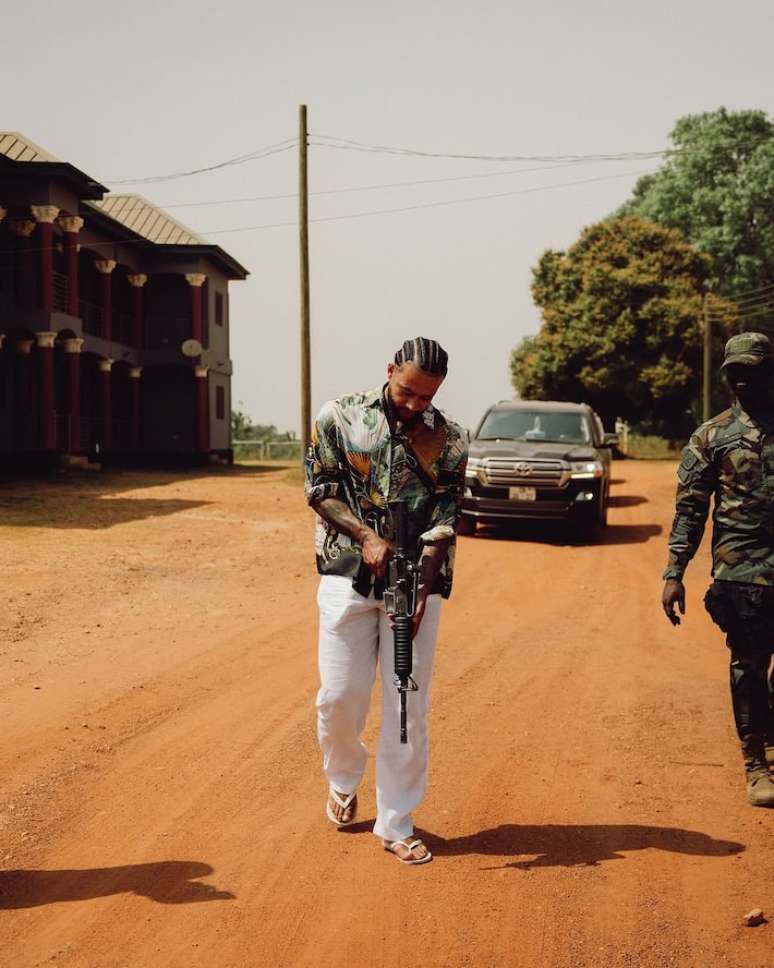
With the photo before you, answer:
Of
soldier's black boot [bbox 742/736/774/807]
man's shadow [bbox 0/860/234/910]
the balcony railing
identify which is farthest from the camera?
the balcony railing

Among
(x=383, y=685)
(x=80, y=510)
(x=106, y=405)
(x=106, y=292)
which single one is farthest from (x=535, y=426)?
(x=106, y=292)

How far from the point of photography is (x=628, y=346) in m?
44.9

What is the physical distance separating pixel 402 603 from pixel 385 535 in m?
0.30

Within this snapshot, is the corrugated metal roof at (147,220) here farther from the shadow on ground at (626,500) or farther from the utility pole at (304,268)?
the shadow on ground at (626,500)

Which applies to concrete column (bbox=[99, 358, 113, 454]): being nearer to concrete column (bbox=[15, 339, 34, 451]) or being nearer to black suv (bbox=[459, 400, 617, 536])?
concrete column (bbox=[15, 339, 34, 451])

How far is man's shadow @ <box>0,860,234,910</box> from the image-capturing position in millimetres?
4285

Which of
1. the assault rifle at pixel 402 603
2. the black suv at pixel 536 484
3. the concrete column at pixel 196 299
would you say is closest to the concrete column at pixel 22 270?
the concrete column at pixel 196 299

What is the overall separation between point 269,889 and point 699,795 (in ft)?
7.54

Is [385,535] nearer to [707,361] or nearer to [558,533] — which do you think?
[558,533]

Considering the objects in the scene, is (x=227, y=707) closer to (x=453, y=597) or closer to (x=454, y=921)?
(x=454, y=921)

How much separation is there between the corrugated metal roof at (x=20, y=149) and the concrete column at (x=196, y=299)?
334 inches

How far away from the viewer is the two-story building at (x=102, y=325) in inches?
1102

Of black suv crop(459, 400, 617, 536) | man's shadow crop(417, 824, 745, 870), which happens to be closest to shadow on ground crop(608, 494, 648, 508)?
black suv crop(459, 400, 617, 536)

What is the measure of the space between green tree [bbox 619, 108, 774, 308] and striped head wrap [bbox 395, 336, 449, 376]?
49.9 metres
